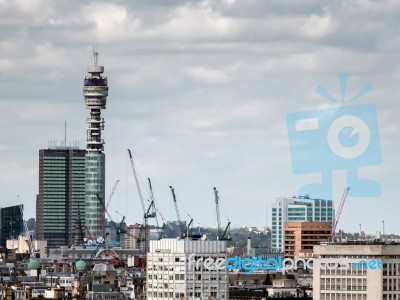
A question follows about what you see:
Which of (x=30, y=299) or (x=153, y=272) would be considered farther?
(x=30, y=299)

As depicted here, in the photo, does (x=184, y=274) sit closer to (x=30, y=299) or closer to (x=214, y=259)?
(x=214, y=259)

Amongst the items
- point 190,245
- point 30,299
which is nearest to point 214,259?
point 190,245

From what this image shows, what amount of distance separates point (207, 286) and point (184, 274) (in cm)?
183

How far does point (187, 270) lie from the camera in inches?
6688

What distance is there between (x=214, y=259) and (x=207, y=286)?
312 cm

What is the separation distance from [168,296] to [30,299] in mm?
32065

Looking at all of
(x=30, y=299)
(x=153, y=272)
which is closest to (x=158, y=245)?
(x=153, y=272)

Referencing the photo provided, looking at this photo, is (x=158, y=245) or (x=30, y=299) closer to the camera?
(x=158, y=245)

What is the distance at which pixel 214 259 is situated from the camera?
6791 inches

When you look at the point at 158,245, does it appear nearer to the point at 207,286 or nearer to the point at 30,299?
the point at 207,286

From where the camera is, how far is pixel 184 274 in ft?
557

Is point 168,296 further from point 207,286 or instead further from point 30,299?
point 30,299

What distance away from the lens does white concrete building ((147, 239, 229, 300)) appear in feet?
556

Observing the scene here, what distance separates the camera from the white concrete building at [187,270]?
169 metres
